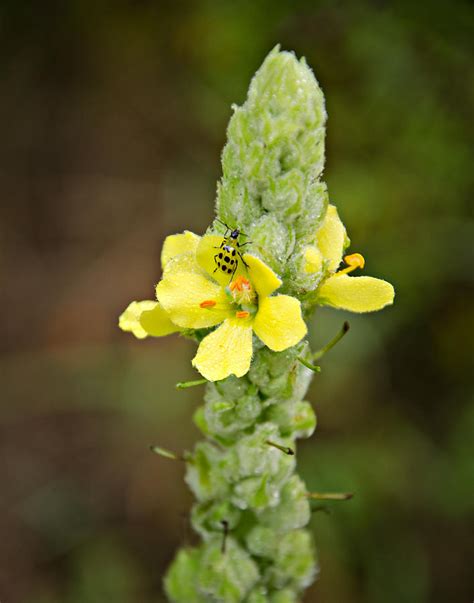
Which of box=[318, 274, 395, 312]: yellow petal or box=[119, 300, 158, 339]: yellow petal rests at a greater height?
box=[318, 274, 395, 312]: yellow petal

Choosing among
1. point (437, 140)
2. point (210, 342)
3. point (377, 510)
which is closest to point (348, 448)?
point (377, 510)

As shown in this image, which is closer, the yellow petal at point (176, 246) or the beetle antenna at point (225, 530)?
the yellow petal at point (176, 246)

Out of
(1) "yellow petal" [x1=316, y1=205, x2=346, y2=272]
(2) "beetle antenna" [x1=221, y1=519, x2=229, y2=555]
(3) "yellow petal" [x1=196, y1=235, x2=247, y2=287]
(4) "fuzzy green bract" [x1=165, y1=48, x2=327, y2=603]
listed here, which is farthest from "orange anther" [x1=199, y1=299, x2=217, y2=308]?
(2) "beetle antenna" [x1=221, y1=519, x2=229, y2=555]

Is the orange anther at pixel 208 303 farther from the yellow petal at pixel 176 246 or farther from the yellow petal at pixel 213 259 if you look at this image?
the yellow petal at pixel 176 246

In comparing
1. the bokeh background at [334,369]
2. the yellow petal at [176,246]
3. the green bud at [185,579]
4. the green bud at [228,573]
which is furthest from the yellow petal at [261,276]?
the bokeh background at [334,369]

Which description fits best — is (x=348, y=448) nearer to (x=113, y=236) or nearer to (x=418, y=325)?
(x=418, y=325)

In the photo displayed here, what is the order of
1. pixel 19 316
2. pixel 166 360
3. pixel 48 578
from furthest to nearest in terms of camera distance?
1. pixel 19 316
2. pixel 166 360
3. pixel 48 578

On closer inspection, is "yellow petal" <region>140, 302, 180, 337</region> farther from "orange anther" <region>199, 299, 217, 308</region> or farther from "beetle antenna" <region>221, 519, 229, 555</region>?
"beetle antenna" <region>221, 519, 229, 555</region>
